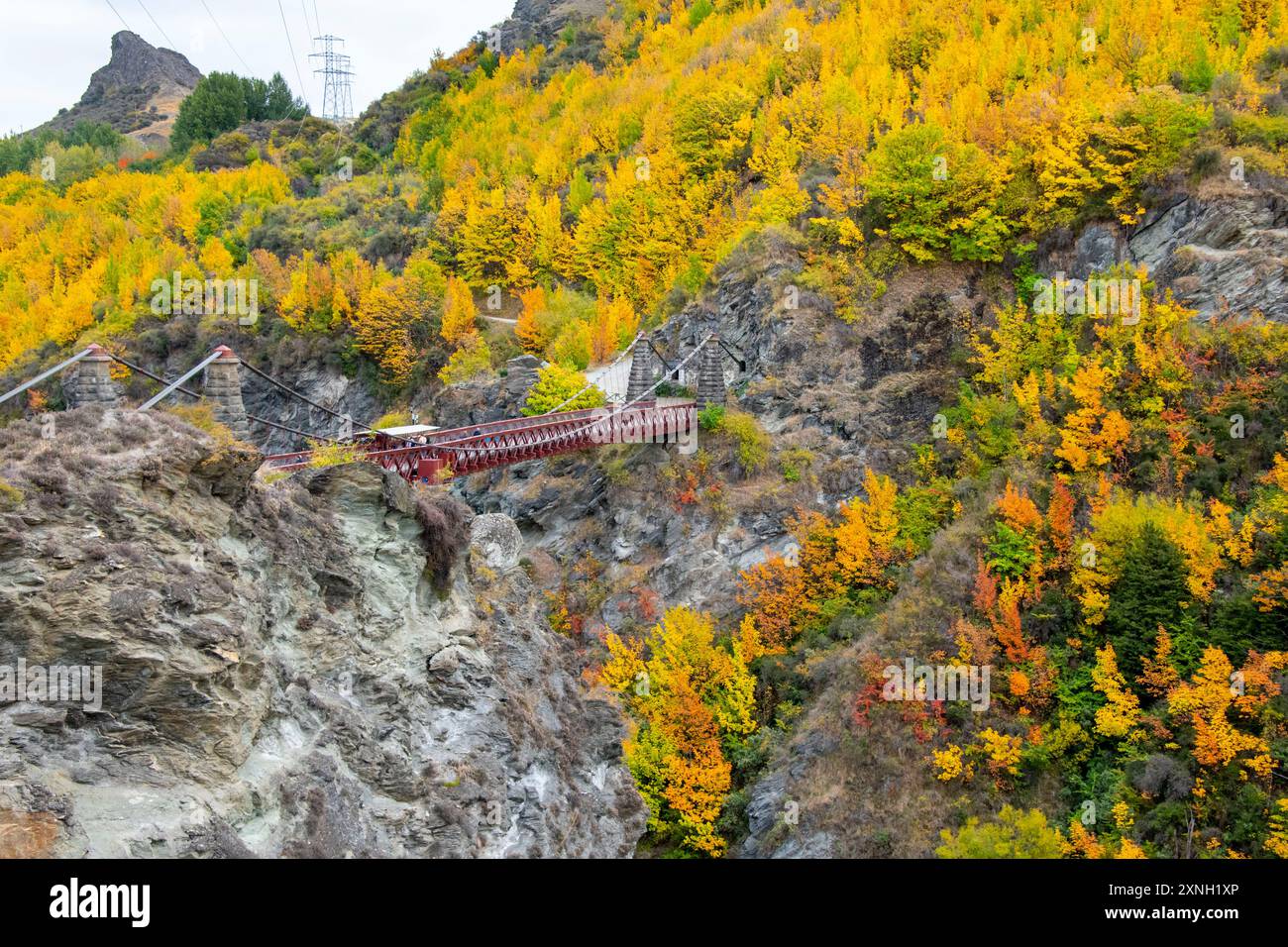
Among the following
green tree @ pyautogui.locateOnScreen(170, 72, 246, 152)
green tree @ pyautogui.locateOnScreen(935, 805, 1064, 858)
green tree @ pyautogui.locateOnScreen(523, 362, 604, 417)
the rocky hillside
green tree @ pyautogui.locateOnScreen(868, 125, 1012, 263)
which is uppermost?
the rocky hillside

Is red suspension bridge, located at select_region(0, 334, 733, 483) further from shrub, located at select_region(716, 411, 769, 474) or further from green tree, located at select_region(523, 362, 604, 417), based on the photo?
shrub, located at select_region(716, 411, 769, 474)

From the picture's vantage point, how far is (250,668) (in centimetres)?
1030

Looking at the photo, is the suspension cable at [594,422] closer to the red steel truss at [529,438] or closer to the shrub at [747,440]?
the red steel truss at [529,438]

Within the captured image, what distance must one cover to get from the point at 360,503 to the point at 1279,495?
1818cm

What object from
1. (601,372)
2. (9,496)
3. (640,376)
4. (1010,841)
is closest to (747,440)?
(640,376)

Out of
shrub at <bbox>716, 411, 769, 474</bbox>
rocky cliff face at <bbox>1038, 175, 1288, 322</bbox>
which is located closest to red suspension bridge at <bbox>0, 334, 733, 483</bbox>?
shrub at <bbox>716, 411, 769, 474</bbox>

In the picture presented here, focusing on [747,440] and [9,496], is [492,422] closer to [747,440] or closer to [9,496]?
[747,440]

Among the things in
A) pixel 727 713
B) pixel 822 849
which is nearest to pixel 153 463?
pixel 822 849

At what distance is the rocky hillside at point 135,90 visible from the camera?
114 m

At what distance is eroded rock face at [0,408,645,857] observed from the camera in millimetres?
8570

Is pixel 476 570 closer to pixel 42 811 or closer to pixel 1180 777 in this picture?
pixel 42 811

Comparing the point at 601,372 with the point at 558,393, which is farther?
the point at 601,372

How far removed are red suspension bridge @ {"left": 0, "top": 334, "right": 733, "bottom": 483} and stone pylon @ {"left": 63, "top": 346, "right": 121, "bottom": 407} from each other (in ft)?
0.03

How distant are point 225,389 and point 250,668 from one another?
16.3 ft
